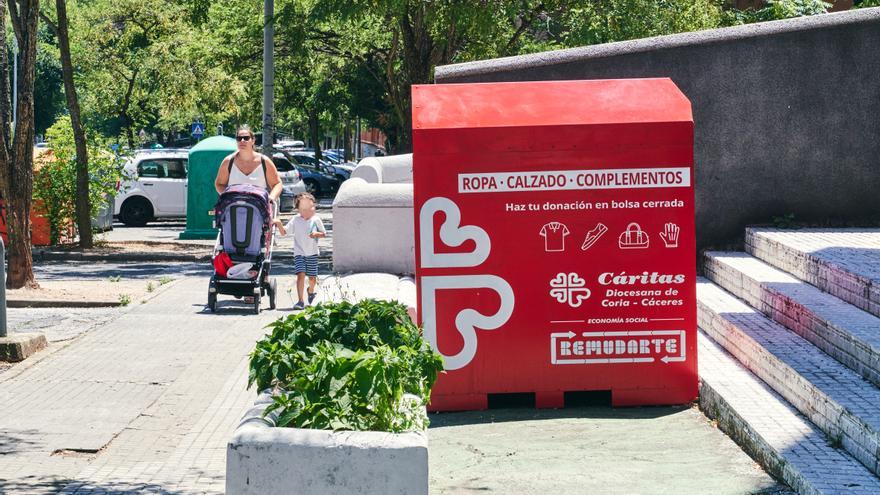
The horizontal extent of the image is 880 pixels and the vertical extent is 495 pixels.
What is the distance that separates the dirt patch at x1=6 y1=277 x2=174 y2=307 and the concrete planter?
32.7 ft

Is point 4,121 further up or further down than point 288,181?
further up

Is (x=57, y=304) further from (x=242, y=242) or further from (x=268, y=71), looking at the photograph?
(x=268, y=71)

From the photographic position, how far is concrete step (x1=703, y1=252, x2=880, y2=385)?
6.76 m

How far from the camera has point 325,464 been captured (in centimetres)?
440

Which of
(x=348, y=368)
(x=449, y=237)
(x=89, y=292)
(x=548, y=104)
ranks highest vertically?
(x=548, y=104)

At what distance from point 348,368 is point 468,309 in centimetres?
296

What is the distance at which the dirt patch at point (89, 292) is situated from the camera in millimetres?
13930

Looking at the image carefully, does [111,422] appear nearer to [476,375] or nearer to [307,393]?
[476,375]

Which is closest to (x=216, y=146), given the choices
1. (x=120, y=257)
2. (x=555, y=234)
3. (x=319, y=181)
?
(x=120, y=257)

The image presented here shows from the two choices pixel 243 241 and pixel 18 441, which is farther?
pixel 243 241

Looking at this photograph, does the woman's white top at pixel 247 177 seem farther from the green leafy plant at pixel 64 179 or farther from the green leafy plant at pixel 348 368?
the green leafy plant at pixel 64 179

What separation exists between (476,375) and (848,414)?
258cm

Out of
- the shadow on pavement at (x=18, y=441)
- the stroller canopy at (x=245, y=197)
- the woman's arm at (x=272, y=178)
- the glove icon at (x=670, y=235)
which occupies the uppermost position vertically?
the woman's arm at (x=272, y=178)

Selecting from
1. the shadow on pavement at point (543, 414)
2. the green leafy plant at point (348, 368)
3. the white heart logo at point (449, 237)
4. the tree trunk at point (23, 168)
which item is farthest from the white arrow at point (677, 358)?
the tree trunk at point (23, 168)
